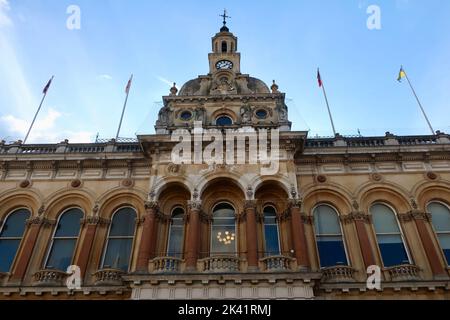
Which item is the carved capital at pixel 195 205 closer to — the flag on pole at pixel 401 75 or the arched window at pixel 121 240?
the arched window at pixel 121 240

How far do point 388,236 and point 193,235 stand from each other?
9.55m

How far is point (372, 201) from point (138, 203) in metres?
12.2

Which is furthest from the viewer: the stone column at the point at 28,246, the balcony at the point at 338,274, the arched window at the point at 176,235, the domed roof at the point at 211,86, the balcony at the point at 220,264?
the domed roof at the point at 211,86

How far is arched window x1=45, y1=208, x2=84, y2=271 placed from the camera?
17.4 meters

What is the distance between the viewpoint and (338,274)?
15.8 metres

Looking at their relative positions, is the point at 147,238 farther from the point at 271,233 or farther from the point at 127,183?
the point at 271,233

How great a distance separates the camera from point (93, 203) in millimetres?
18875

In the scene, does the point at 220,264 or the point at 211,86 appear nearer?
the point at 220,264

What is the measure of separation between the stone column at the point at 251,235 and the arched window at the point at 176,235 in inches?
133

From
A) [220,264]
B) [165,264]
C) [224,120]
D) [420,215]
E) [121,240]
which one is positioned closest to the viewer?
[220,264]

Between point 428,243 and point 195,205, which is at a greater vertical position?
point 195,205

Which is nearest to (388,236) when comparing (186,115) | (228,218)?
(228,218)

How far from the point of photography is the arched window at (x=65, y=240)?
17.4m

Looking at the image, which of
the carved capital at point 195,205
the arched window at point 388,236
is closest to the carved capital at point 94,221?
the carved capital at point 195,205
